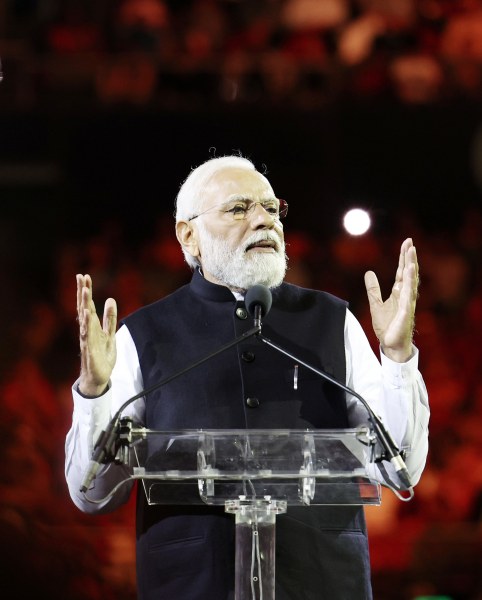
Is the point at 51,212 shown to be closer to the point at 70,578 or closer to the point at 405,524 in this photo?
the point at 70,578

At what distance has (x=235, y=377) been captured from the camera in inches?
76.7

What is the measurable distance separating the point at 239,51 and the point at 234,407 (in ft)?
7.25

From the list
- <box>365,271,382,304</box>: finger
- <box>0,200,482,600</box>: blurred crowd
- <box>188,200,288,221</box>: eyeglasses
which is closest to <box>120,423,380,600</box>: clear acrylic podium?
<box>365,271,382,304</box>: finger

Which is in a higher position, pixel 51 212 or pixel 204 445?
pixel 51 212

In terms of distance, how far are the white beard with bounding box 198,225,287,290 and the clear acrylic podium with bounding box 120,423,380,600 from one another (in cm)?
57

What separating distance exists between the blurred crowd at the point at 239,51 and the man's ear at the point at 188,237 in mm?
1529

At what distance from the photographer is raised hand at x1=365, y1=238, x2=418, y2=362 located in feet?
5.65

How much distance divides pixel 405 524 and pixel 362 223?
3.80 ft

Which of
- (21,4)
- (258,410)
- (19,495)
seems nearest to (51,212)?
(21,4)

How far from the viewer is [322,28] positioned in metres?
4.05

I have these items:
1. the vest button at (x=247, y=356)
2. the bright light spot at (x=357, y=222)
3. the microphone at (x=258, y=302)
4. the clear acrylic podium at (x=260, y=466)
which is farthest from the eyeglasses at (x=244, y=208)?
the bright light spot at (x=357, y=222)

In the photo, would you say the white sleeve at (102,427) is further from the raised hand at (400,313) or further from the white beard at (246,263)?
the raised hand at (400,313)

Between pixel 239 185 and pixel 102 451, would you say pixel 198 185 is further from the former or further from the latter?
pixel 102 451

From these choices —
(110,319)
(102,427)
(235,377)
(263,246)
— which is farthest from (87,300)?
(263,246)
